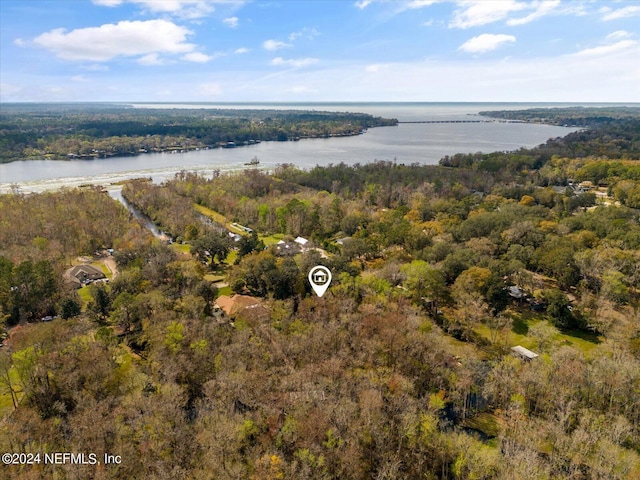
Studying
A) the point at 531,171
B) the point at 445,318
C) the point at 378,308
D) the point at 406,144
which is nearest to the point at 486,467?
the point at 378,308

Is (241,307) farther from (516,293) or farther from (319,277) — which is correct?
(516,293)

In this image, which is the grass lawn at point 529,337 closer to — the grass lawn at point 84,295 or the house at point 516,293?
the house at point 516,293

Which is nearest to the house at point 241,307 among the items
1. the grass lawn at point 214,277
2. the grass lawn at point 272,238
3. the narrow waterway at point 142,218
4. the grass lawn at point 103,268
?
the grass lawn at point 214,277

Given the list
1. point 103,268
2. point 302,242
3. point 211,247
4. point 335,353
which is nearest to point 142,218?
point 103,268

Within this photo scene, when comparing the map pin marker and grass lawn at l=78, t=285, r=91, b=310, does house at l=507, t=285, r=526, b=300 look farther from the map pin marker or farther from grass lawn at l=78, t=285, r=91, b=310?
grass lawn at l=78, t=285, r=91, b=310

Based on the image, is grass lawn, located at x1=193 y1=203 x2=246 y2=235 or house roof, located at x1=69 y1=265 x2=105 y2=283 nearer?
house roof, located at x1=69 y1=265 x2=105 y2=283

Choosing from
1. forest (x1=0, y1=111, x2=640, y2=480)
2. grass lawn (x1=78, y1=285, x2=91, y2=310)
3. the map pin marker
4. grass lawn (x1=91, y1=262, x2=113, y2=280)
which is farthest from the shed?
the map pin marker
